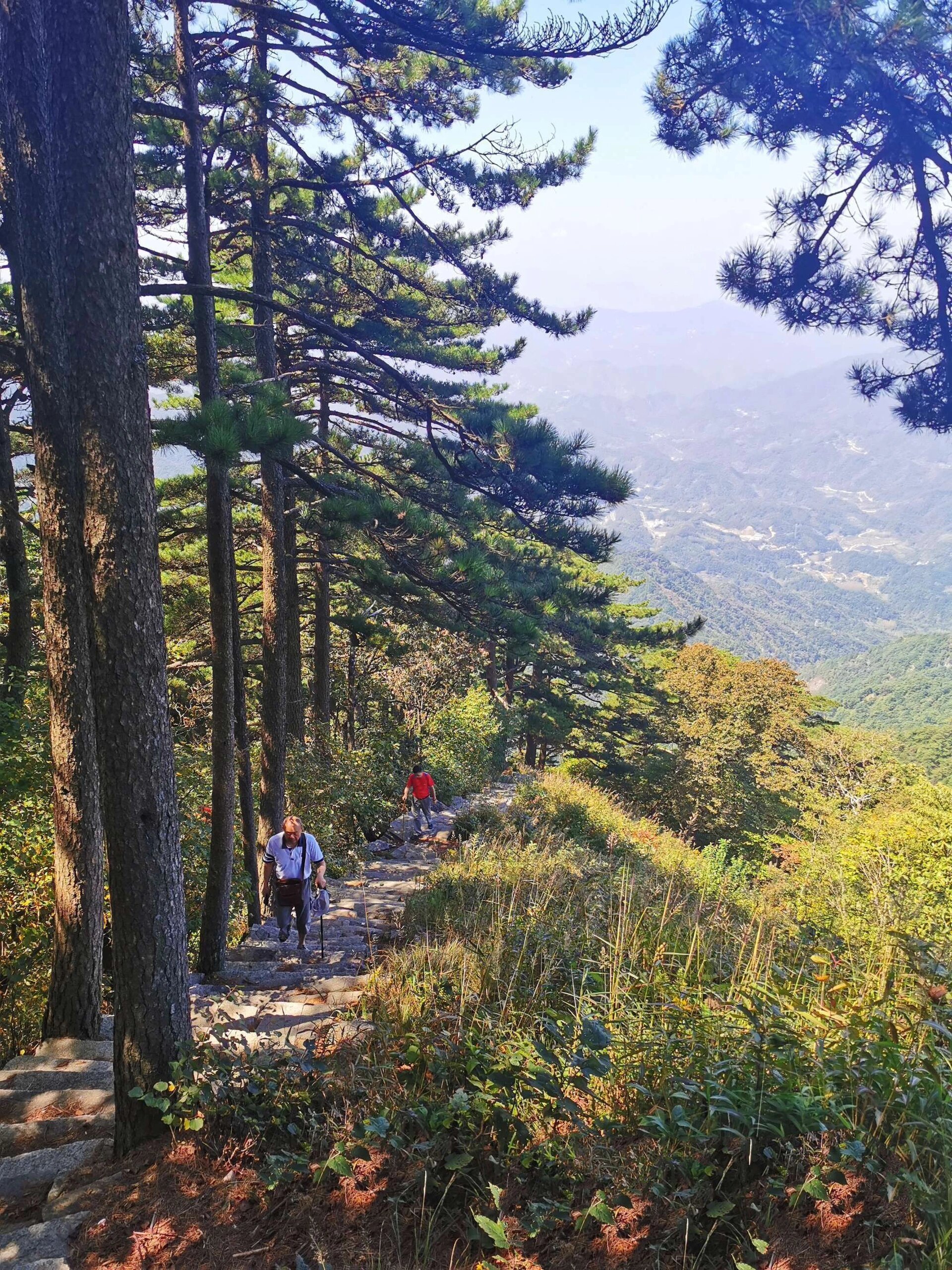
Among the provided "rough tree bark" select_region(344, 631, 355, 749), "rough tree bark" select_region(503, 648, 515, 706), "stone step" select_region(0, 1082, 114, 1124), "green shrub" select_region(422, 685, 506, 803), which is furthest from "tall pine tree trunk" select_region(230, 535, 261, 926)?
"rough tree bark" select_region(503, 648, 515, 706)

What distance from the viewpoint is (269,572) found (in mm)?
8242

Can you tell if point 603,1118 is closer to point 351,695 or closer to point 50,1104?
point 50,1104

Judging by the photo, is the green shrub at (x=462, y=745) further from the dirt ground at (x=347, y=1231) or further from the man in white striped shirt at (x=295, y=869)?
the dirt ground at (x=347, y=1231)

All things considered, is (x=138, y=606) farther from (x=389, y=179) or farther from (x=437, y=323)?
(x=437, y=323)

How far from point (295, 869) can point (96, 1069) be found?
2.29m

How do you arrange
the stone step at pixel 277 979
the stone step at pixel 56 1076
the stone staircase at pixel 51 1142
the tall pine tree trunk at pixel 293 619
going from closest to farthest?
the stone staircase at pixel 51 1142
the stone step at pixel 56 1076
the stone step at pixel 277 979
the tall pine tree trunk at pixel 293 619

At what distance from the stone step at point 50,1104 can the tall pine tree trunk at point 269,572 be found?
4.51 m

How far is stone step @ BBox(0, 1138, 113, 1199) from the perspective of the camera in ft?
10.5

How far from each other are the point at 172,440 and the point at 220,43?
4617mm

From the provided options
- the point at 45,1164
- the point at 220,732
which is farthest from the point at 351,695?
the point at 45,1164

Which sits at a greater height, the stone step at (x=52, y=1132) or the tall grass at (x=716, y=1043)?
the tall grass at (x=716, y=1043)

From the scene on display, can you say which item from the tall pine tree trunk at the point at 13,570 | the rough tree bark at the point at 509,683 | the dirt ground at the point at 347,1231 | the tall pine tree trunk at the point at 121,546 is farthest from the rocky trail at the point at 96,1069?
the rough tree bark at the point at 509,683

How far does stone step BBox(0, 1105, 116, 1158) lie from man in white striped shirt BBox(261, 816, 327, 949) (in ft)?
8.73

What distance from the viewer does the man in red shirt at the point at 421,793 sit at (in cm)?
1084
